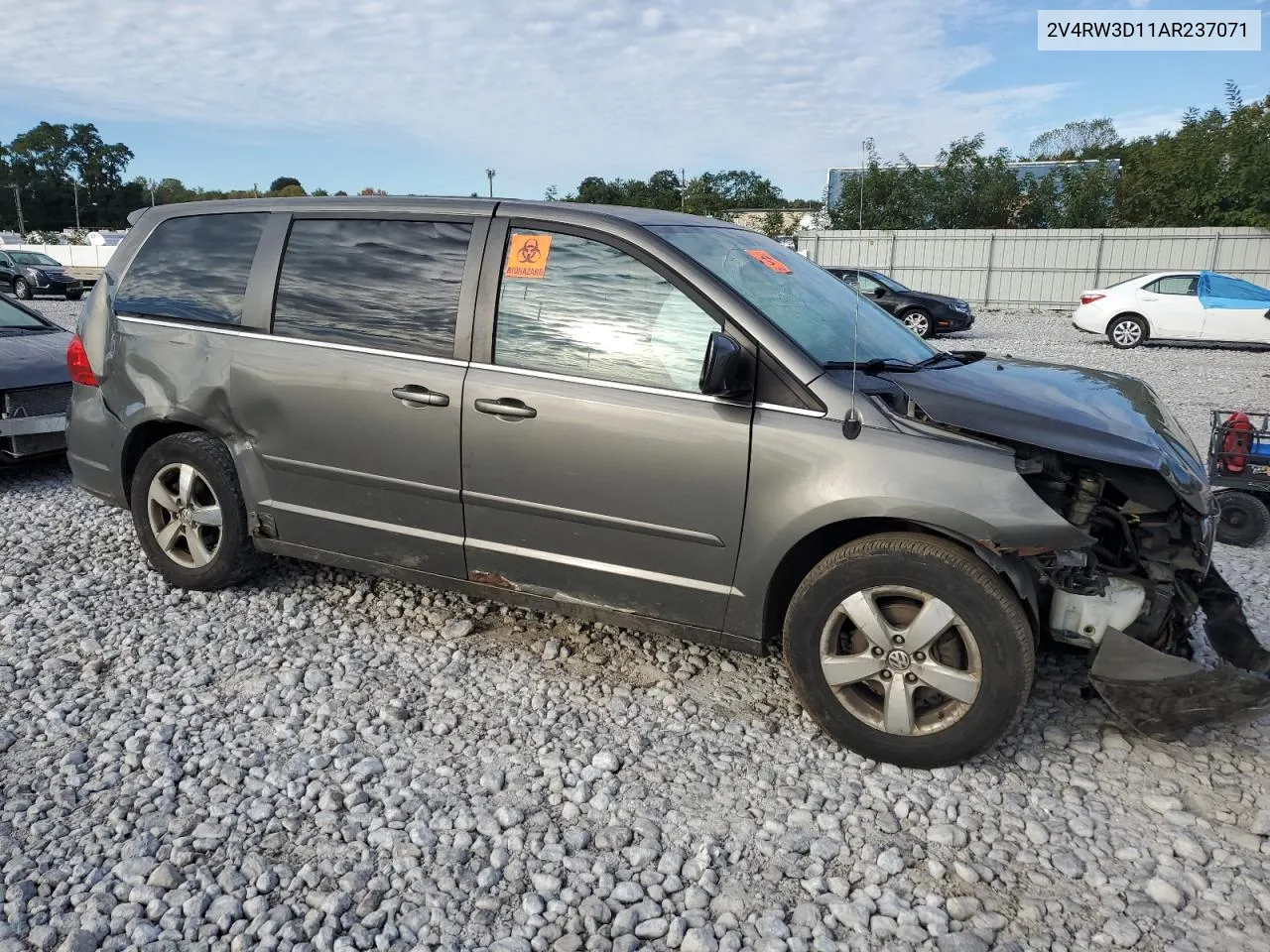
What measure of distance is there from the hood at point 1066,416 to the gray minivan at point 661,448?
0.06 ft

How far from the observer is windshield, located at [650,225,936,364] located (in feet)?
11.3

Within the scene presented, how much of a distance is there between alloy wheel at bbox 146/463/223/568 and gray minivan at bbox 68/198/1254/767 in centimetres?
2

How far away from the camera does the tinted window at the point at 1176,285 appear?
16828mm

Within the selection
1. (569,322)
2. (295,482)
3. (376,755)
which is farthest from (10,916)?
(569,322)

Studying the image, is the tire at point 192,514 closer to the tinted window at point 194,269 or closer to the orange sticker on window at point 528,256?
the tinted window at point 194,269

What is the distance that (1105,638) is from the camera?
3100 mm

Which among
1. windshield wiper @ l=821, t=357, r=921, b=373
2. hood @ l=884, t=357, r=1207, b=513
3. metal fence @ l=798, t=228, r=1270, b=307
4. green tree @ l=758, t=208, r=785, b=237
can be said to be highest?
green tree @ l=758, t=208, r=785, b=237

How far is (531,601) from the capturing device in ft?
12.4

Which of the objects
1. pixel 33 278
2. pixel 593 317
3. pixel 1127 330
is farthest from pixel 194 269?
pixel 33 278

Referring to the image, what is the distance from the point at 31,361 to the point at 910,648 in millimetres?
6581

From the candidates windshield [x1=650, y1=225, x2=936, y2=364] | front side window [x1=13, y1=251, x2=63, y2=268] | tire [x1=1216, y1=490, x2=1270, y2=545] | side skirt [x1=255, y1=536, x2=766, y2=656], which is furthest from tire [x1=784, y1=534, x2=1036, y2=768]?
front side window [x1=13, y1=251, x2=63, y2=268]

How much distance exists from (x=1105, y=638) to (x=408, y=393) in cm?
269

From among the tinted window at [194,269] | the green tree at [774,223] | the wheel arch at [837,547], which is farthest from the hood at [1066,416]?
the green tree at [774,223]

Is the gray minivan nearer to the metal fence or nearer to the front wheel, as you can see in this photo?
the front wheel
